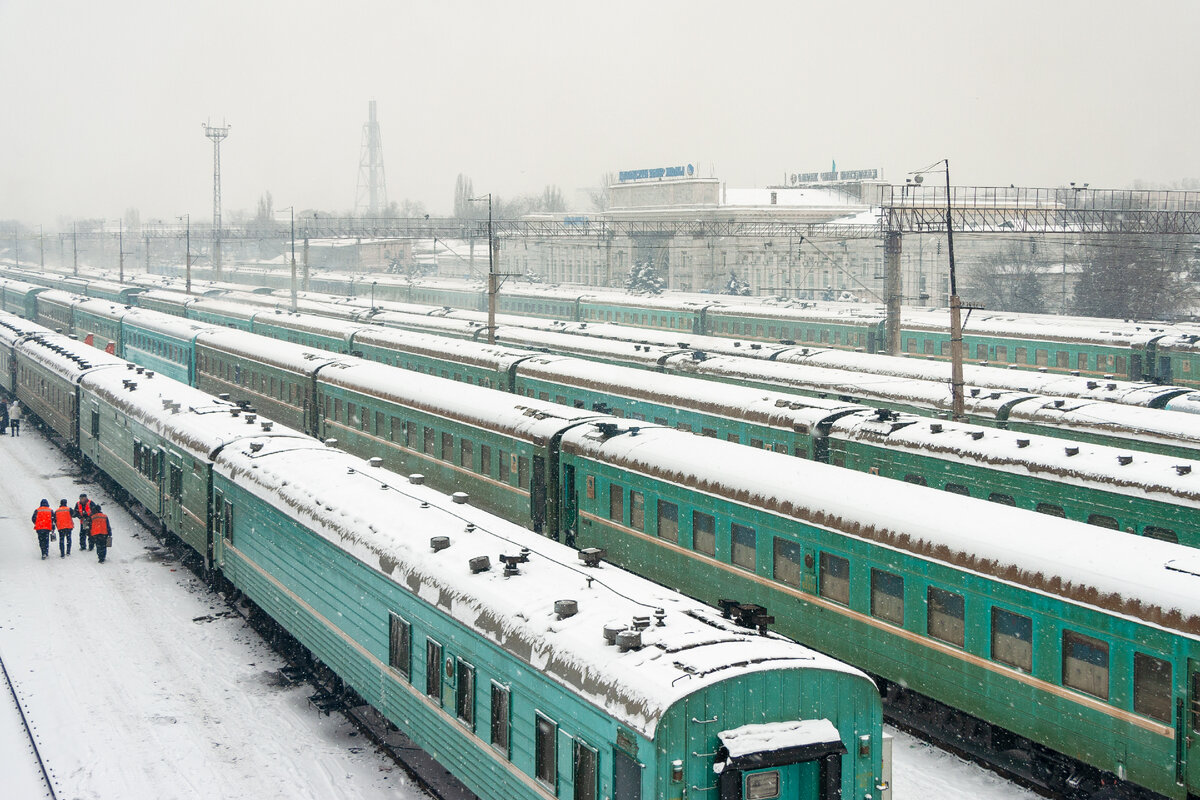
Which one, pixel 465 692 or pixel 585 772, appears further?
pixel 465 692

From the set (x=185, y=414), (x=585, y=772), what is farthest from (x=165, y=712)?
(x=585, y=772)

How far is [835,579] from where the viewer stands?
1580 cm

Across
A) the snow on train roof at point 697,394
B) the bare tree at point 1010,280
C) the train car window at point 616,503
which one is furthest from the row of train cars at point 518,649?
the bare tree at point 1010,280

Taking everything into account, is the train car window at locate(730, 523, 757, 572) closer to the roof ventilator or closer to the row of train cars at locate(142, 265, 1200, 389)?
the roof ventilator

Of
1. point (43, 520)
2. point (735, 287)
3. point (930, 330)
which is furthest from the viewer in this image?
point (735, 287)

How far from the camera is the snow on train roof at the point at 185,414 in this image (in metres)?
21.5

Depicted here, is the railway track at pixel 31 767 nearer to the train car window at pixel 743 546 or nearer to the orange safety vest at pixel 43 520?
the orange safety vest at pixel 43 520

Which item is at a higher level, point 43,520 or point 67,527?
point 43,520

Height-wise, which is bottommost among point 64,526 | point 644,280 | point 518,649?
point 64,526

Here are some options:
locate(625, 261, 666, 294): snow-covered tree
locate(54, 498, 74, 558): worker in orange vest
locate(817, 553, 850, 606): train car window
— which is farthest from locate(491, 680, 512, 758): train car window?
locate(625, 261, 666, 294): snow-covered tree

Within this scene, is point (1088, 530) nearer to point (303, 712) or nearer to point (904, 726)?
point (904, 726)

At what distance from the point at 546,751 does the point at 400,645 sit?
371 cm

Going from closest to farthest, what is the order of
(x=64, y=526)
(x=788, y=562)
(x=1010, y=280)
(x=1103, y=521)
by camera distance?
(x=788, y=562)
(x=1103, y=521)
(x=64, y=526)
(x=1010, y=280)

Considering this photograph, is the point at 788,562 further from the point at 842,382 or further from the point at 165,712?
the point at 842,382
